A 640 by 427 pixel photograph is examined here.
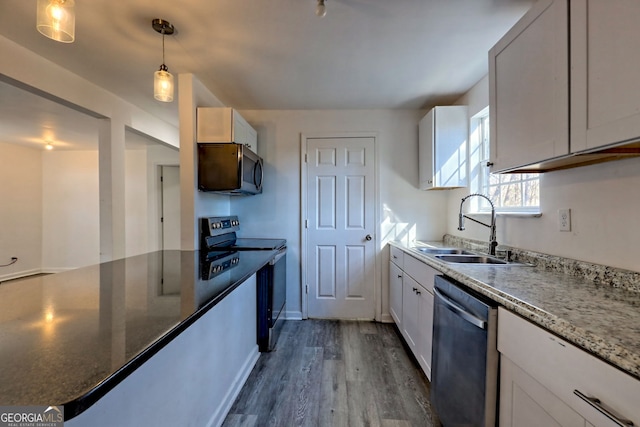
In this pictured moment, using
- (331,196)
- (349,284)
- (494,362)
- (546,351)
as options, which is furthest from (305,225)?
(546,351)

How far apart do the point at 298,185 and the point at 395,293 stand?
5.11 ft

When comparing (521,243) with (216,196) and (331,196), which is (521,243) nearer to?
(331,196)

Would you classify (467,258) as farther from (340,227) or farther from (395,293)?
(340,227)

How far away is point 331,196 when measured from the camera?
300 cm

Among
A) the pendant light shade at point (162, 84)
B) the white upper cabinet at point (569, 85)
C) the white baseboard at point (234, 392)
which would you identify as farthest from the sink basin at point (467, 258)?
the pendant light shade at point (162, 84)

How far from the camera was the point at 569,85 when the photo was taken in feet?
3.41

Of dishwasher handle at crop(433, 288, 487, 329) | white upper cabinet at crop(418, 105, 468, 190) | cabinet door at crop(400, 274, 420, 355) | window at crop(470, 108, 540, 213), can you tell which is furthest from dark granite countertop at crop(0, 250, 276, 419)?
white upper cabinet at crop(418, 105, 468, 190)

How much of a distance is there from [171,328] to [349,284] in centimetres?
239

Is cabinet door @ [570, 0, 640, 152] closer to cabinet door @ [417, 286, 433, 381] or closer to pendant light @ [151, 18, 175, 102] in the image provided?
cabinet door @ [417, 286, 433, 381]

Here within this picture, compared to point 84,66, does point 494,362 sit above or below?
below

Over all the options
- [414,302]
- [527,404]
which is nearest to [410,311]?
[414,302]

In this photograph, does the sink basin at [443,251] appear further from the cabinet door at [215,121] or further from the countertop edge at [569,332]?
the cabinet door at [215,121]

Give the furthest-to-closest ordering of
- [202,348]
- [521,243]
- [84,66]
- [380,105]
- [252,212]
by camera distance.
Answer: [252,212]
[380,105]
[84,66]
[521,243]
[202,348]

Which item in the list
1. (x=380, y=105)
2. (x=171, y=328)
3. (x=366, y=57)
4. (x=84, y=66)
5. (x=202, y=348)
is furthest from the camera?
(x=380, y=105)
